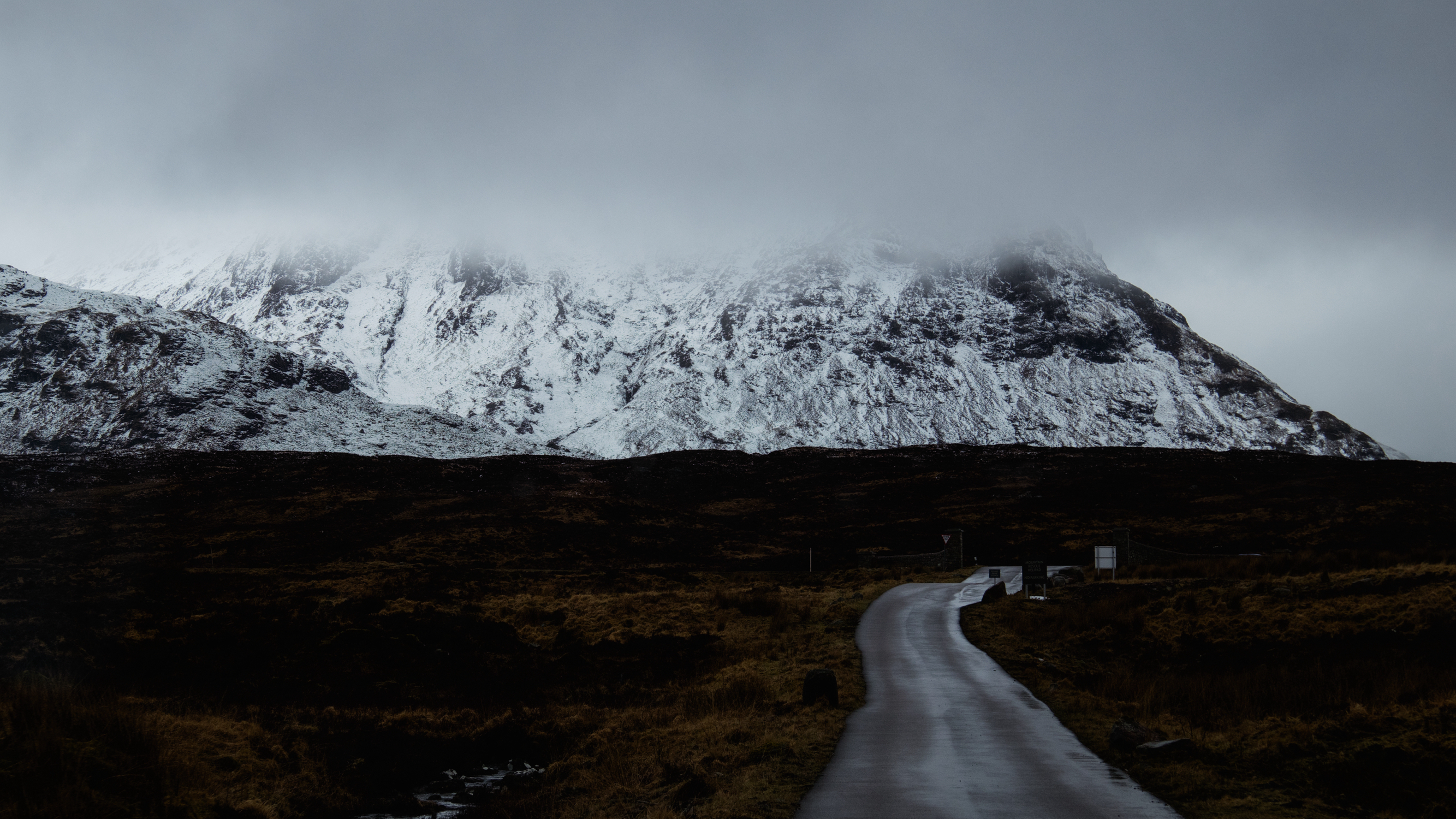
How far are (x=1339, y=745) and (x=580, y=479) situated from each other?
8757cm

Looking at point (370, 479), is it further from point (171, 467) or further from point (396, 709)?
point (396, 709)

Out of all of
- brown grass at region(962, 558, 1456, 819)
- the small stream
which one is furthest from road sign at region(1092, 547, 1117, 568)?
the small stream

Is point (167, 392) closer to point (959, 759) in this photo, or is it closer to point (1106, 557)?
point (1106, 557)

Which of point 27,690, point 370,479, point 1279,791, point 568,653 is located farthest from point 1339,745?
point 370,479

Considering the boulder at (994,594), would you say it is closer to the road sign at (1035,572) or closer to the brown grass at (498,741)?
the road sign at (1035,572)

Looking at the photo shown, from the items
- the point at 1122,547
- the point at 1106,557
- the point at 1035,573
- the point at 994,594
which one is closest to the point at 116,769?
the point at 1035,573

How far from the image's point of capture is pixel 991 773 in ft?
36.4

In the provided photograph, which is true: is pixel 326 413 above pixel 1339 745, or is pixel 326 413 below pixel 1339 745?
above

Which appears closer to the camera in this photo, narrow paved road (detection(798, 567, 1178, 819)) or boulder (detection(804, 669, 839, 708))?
narrow paved road (detection(798, 567, 1178, 819))

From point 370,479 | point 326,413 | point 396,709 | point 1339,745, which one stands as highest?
point 326,413

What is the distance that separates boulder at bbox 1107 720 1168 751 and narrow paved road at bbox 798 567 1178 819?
0.42 metres

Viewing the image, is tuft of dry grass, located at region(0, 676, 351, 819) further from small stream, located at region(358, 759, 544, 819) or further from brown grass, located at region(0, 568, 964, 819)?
small stream, located at region(358, 759, 544, 819)

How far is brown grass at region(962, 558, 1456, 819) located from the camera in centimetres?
1034

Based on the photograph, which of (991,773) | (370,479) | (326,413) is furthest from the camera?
(326,413)
